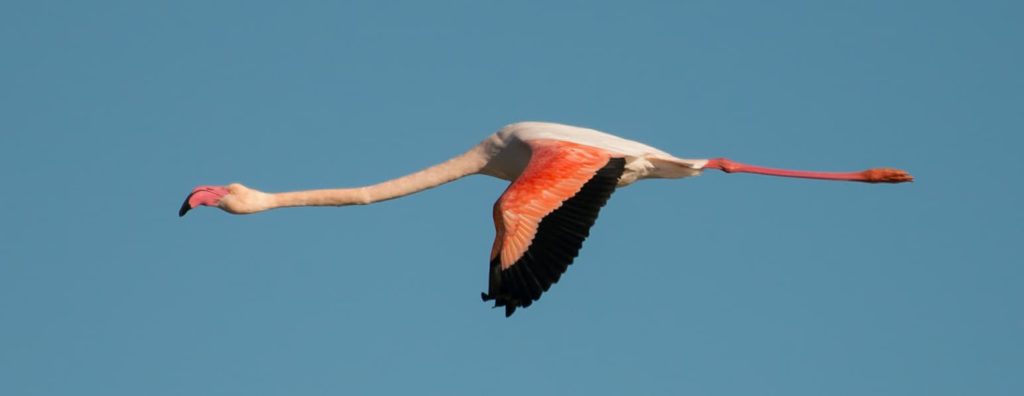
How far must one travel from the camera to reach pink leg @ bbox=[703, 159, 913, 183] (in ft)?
68.0

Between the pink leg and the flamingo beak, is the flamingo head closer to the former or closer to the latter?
the flamingo beak

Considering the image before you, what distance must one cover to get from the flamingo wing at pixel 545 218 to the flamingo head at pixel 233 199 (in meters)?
3.66

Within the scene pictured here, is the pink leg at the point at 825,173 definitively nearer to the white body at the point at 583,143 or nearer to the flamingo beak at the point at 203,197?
the white body at the point at 583,143

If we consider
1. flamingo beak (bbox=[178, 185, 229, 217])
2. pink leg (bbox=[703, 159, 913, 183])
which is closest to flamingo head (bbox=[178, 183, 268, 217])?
flamingo beak (bbox=[178, 185, 229, 217])

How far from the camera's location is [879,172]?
21406 mm

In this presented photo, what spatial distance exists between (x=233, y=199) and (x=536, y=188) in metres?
4.48

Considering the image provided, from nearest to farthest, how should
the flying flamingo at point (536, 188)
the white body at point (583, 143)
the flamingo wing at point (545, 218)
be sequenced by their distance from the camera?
1. the flamingo wing at point (545, 218)
2. the flying flamingo at point (536, 188)
3. the white body at point (583, 143)

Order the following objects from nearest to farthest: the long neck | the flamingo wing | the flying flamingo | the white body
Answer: the flamingo wing < the flying flamingo < the white body < the long neck

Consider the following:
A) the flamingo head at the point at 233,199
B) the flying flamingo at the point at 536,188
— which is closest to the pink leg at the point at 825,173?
the flying flamingo at the point at 536,188

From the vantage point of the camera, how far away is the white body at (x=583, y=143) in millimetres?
19703

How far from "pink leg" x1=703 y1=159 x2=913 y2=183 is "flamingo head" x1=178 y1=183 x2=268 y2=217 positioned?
208 inches

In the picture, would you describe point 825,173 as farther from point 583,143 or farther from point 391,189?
point 391,189

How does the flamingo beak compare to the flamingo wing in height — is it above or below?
above

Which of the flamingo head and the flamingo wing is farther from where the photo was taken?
the flamingo head
